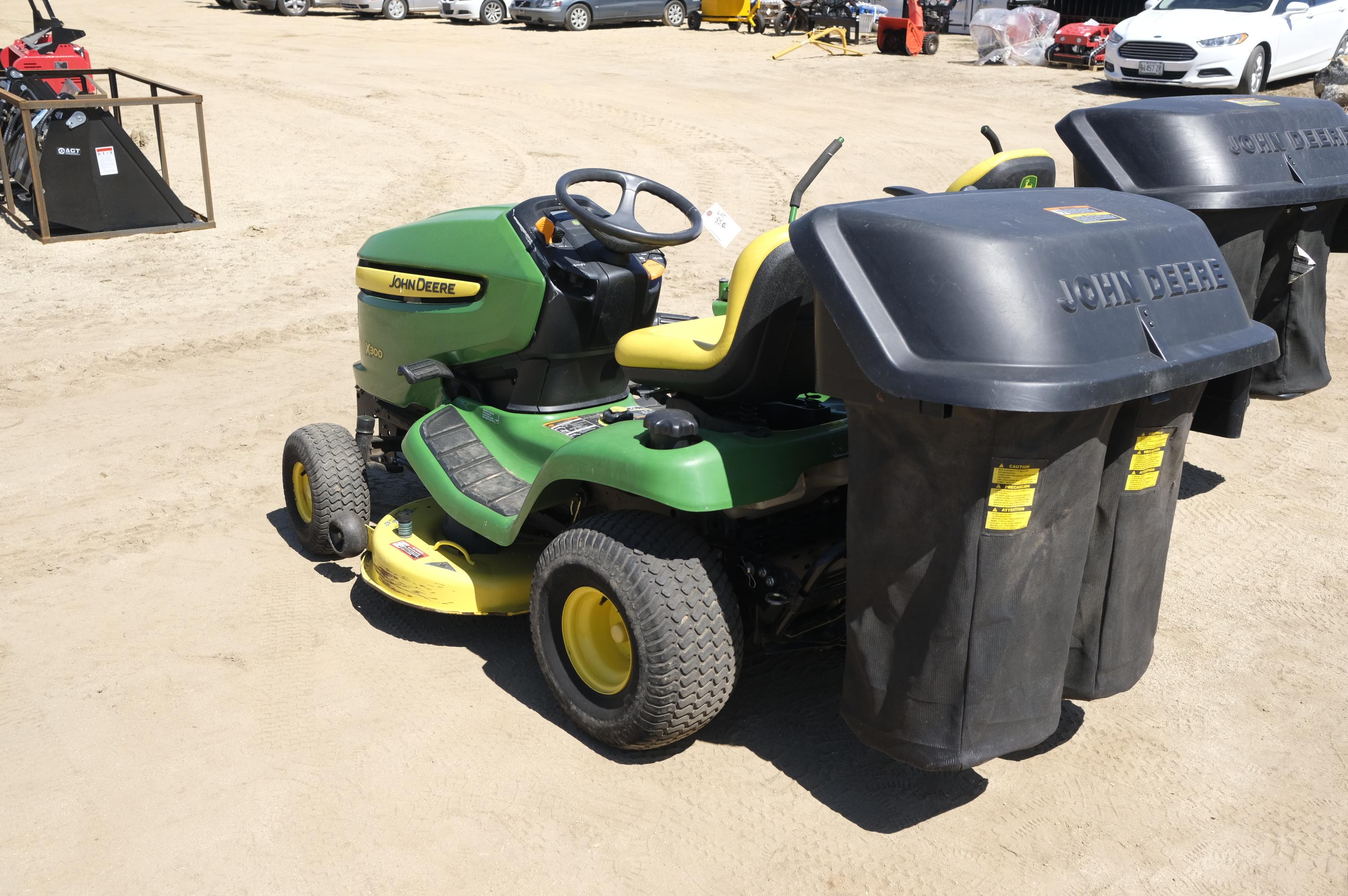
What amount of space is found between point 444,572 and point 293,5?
20194 mm

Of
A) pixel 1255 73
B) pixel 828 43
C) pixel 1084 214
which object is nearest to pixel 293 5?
pixel 828 43

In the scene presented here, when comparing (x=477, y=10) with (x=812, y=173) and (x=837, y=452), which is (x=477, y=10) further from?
(x=837, y=452)

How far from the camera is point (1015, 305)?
2.38 m

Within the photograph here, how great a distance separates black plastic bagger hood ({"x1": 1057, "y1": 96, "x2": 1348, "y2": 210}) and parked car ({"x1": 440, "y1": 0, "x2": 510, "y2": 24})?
17307 millimetres

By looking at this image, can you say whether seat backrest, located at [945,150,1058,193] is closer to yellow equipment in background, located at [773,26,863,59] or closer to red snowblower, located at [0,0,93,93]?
red snowblower, located at [0,0,93,93]

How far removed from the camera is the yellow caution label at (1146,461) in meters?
2.68

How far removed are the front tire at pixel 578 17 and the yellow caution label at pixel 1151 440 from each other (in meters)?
18.5

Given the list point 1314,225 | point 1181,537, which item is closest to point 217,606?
point 1181,537

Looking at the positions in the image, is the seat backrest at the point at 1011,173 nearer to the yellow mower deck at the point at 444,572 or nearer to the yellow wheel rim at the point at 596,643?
the yellow wheel rim at the point at 596,643

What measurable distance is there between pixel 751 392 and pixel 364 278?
1.90 meters

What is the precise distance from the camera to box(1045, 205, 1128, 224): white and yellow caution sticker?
2619mm

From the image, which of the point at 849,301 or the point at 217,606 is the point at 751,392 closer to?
the point at 849,301

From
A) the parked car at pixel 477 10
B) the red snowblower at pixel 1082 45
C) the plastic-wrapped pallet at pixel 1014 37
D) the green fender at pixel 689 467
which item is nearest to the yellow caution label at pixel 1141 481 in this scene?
the green fender at pixel 689 467

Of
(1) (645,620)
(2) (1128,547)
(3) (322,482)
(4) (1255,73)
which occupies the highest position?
(4) (1255,73)
